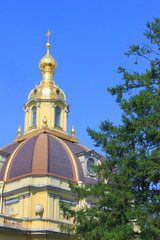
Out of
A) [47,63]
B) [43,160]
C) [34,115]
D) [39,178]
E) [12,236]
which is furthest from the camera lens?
[47,63]

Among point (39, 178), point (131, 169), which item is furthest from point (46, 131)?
point (131, 169)

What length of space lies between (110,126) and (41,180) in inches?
545

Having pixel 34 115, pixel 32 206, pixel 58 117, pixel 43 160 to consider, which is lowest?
pixel 32 206

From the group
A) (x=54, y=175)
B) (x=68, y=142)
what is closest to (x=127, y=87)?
(x=54, y=175)

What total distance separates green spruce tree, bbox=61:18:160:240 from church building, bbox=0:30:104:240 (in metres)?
10.7

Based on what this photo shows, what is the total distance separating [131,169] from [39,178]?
50.9 ft

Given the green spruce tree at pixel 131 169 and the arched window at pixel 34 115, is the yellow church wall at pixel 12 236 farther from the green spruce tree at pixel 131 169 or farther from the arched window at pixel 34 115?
the arched window at pixel 34 115

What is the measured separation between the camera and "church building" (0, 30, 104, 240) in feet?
107

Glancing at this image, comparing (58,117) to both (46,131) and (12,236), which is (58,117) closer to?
(46,131)

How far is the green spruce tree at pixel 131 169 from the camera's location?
19969mm

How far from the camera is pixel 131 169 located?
20812mm

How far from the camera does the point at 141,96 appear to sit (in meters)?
21.5

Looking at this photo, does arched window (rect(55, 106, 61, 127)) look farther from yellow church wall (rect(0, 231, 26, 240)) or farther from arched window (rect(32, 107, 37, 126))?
yellow church wall (rect(0, 231, 26, 240))

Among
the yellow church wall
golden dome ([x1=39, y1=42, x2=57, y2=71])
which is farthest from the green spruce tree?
golden dome ([x1=39, y1=42, x2=57, y2=71])
